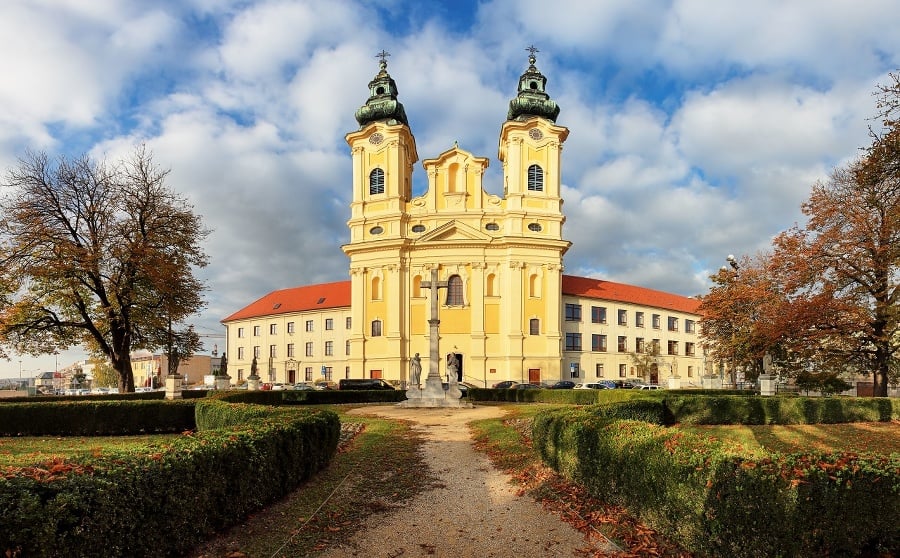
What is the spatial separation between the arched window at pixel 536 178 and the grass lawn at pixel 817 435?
3634 cm

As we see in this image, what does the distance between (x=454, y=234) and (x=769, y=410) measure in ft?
117

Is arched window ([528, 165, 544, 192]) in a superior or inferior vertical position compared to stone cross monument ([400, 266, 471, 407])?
superior

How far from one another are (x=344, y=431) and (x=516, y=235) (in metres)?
37.5

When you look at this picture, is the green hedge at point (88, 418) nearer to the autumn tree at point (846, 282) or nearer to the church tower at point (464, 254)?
the autumn tree at point (846, 282)

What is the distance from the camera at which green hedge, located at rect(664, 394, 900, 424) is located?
2069 cm

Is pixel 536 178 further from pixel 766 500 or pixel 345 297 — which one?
pixel 766 500

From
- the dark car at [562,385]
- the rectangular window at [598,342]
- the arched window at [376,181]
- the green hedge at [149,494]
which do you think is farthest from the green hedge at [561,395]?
the rectangular window at [598,342]

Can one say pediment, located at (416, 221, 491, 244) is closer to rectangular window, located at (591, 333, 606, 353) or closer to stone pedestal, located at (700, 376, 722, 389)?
rectangular window, located at (591, 333, 606, 353)

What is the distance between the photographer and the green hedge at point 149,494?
177 inches

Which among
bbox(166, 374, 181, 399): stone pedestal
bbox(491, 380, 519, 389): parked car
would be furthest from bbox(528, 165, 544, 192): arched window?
bbox(166, 374, 181, 399): stone pedestal

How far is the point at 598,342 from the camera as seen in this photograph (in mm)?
60812

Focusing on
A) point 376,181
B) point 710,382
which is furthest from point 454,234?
point 710,382

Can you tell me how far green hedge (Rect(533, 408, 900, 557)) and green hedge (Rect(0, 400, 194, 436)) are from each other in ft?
52.7

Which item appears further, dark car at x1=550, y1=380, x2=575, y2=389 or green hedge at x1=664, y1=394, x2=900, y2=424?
dark car at x1=550, y1=380, x2=575, y2=389
